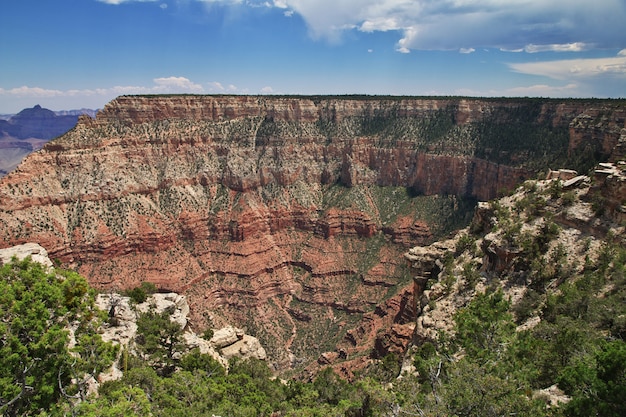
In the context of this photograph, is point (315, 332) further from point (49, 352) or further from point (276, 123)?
point (49, 352)

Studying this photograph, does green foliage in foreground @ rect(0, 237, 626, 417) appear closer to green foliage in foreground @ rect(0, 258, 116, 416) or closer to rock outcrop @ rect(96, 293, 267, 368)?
green foliage in foreground @ rect(0, 258, 116, 416)

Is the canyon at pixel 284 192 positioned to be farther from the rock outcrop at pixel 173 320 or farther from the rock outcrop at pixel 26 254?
the rock outcrop at pixel 26 254

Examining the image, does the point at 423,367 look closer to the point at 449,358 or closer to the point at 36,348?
the point at 449,358

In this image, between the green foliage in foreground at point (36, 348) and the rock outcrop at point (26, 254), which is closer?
the green foliage in foreground at point (36, 348)

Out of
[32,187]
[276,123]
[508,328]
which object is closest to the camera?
[508,328]

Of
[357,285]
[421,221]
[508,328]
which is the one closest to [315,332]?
[357,285]

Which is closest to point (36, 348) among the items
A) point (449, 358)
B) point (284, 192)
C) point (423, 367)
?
point (423, 367)

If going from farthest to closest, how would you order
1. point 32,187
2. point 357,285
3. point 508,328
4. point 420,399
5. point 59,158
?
point 357,285, point 59,158, point 32,187, point 508,328, point 420,399

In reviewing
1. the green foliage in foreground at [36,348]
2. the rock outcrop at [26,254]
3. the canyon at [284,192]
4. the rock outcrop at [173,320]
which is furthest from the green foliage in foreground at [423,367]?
the canyon at [284,192]
